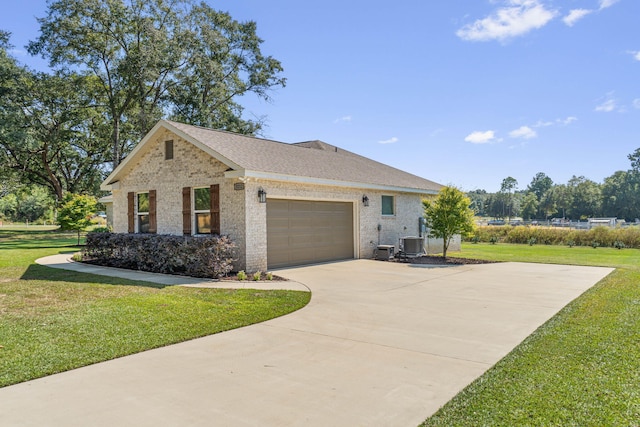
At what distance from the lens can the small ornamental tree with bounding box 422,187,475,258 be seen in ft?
51.2

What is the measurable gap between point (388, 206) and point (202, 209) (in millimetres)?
7888

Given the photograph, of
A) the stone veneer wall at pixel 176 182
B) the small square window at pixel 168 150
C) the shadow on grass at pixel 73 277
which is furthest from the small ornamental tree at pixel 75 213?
the small square window at pixel 168 150

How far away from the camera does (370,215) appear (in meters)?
16.4

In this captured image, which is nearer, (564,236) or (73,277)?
(73,277)

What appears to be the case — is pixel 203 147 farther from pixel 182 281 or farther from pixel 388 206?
pixel 388 206

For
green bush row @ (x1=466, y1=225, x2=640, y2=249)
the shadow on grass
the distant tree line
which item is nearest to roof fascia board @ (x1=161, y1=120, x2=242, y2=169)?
the shadow on grass

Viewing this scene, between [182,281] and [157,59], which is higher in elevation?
[157,59]

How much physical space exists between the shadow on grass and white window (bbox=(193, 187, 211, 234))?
289 cm

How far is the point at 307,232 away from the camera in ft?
46.8

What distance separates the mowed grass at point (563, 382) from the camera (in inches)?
132

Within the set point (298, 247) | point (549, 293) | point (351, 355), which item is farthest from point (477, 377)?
point (298, 247)

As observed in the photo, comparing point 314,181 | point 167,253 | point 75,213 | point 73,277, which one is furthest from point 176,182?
point 75,213

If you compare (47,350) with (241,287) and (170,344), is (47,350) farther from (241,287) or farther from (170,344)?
(241,287)

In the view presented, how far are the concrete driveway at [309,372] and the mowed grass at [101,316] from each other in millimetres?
328
